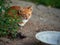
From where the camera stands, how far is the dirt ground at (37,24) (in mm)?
5468

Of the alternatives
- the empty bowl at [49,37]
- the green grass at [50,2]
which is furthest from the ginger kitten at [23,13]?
the green grass at [50,2]

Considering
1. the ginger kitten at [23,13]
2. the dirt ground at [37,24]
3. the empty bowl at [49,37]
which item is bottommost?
the dirt ground at [37,24]

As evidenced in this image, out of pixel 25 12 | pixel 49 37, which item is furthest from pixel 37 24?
pixel 49 37

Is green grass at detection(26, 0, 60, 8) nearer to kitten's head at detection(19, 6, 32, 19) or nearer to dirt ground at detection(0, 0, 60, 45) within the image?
dirt ground at detection(0, 0, 60, 45)

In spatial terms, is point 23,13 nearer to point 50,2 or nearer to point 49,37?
point 49,37

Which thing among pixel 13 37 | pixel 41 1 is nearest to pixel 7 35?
pixel 13 37

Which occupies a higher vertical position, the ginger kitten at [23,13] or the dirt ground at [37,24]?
the ginger kitten at [23,13]

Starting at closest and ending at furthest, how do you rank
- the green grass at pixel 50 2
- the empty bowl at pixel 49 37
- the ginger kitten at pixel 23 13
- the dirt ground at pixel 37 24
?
1. the empty bowl at pixel 49 37
2. the dirt ground at pixel 37 24
3. the ginger kitten at pixel 23 13
4. the green grass at pixel 50 2

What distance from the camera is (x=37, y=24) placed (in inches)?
259

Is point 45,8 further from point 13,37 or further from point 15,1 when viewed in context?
Answer: point 13,37

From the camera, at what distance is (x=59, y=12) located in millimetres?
7766

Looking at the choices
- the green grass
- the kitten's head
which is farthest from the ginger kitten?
the green grass

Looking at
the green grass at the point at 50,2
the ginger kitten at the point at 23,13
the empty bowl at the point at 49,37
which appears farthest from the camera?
the green grass at the point at 50,2

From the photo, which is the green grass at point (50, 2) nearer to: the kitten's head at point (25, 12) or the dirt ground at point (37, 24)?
the dirt ground at point (37, 24)
